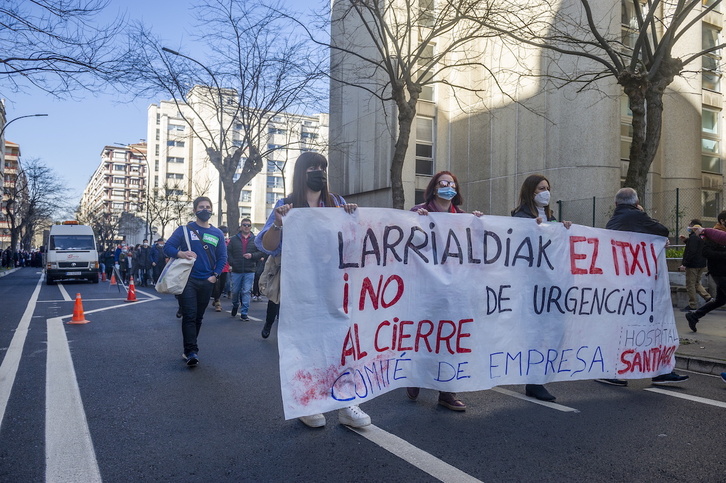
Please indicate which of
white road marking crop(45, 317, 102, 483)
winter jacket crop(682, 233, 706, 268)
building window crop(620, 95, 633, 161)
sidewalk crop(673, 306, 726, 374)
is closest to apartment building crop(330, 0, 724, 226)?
building window crop(620, 95, 633, 161)

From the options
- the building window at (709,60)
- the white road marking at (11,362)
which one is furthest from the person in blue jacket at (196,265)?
the building window at (709,60)

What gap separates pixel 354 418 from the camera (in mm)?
4164

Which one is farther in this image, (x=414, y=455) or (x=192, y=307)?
(x=192, y=307)

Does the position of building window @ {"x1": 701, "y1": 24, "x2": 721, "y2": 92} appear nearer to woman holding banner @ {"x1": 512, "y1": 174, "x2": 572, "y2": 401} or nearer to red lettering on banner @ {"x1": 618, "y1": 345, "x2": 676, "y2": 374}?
red lettering on banner @ {"x1": 618, "y1": 345, "x2": 676, "y2": 374}

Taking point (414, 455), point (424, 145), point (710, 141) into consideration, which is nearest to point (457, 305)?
point (414, 455)

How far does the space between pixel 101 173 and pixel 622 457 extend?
141782 millimetres

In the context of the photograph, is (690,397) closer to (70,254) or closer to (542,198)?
(542,198)

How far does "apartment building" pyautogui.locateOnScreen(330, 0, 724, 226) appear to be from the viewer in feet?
72.8

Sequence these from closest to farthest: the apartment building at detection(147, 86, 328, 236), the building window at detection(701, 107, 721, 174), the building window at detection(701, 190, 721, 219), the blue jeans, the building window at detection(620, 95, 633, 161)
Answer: the blue jeans, the building window at detection(701, 190, 721, 219), the building window at detection(620, 95, 633, 161), the building window at detection(701, 107, 721, 174), the apartment building at detection(147, 86, 328, 236)

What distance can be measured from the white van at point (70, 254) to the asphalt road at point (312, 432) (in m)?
20.2

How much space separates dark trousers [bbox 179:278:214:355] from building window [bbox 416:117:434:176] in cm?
2248

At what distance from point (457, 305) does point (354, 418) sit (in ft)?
3.79

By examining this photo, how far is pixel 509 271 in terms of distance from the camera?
4.87 meters

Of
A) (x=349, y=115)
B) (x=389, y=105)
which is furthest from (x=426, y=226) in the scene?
(x=349, y=115)
